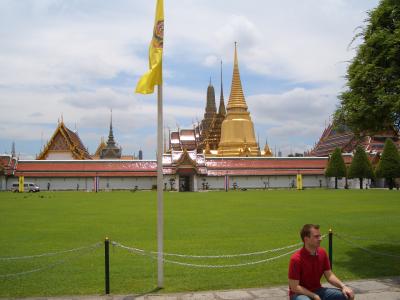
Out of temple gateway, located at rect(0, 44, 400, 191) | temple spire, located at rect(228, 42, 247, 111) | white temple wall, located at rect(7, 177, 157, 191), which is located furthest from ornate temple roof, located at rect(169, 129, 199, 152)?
white temple wall, located at rect(7, 177, 157, 191)

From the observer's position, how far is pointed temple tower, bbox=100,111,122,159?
101 m

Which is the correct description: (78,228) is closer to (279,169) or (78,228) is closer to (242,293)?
(242,293)

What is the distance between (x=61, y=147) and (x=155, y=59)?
67.8 metres

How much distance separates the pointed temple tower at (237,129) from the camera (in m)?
78.0

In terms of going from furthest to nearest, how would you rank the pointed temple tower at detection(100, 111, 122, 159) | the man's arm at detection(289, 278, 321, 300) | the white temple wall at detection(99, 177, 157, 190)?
the pointed temple tower at detection(100, 111, 122, 159), the white temple wall at detection(99, 177, 157, 190), the man's arm at detection(289, 278, 321, 300)

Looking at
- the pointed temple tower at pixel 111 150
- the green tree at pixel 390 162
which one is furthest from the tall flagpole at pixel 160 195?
the pointed temple tower at pixel 111 150

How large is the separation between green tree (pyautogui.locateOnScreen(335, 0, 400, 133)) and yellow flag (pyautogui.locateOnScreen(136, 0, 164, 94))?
196 inches

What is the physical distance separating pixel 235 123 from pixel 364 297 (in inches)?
2777

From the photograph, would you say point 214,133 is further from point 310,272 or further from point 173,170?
point 310,272

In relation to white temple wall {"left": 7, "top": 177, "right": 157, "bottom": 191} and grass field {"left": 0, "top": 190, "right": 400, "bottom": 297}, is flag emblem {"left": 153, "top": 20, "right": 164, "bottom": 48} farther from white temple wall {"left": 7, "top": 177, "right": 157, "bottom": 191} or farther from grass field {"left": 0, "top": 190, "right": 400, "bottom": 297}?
white temple wall {"left": 7, "top": 177, "right": 157, "bottom": 191}

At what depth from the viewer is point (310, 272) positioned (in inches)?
255

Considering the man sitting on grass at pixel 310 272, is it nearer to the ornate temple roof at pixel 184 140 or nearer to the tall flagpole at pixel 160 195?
the tall flagpole at pixel 160 195

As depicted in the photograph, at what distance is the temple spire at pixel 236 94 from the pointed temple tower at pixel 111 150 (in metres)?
32.0

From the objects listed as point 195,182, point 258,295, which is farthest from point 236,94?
point 258,295
